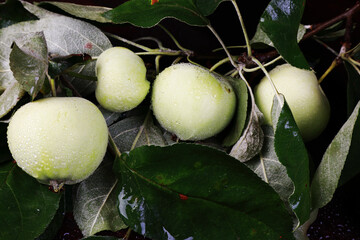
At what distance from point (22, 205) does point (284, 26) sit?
0.85 ft

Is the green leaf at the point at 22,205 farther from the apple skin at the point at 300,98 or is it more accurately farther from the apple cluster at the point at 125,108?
the apple skin at the point at 300,98

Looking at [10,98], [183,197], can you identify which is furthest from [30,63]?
[183,197]

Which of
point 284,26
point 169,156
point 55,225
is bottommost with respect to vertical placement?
point 55,225

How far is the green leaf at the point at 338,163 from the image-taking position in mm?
317

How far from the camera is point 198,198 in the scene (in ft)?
1.08

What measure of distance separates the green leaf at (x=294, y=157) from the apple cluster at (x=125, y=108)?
0.19 ft

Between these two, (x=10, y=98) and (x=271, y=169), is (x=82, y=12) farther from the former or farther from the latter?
(x=271, y=169)

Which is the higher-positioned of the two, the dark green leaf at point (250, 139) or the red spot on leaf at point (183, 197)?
the dark green leaf at point (250, 139)

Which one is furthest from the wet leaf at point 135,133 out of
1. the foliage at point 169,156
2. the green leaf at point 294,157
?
the green leaf at point 294,157

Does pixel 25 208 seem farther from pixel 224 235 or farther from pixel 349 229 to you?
pixel 349 229

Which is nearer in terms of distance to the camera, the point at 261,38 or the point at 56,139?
the point at 56,139

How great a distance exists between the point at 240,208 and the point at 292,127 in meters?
0.07

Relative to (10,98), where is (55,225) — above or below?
below

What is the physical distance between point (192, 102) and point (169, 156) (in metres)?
0.05
